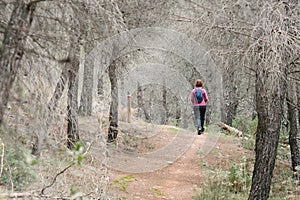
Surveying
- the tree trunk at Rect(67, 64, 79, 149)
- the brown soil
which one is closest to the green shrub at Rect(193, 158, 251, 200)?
the brown soil

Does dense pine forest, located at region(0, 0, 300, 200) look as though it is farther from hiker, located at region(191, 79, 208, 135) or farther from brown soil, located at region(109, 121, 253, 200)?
hiker, located at region(191, 79, 208, 135)

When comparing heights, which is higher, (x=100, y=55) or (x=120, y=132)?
(x=100, y=55)

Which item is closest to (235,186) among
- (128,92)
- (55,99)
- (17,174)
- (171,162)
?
(171,162)

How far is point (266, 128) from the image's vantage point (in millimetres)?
7191

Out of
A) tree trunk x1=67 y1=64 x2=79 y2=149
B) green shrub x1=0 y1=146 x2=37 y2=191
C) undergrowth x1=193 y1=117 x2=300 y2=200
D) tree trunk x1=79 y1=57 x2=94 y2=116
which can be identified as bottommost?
undergrowth x1=193 y1=117 x2=300 y2=200

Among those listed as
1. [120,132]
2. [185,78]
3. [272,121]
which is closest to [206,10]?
[272,121]

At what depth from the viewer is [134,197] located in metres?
8.84

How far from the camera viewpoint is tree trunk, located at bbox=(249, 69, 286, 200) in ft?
23.2

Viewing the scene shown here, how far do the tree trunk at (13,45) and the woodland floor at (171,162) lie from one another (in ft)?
14.5

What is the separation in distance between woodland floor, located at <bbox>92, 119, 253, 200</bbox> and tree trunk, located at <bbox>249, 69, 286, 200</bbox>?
7.11 ft

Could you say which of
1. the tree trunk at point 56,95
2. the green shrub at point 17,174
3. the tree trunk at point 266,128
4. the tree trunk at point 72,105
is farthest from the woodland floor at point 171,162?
the tree trunk at point 56,95

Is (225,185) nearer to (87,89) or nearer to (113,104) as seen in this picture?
(87,89)

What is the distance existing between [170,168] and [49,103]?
8856mm

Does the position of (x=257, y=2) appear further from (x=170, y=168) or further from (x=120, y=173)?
(x=170, y=168)
